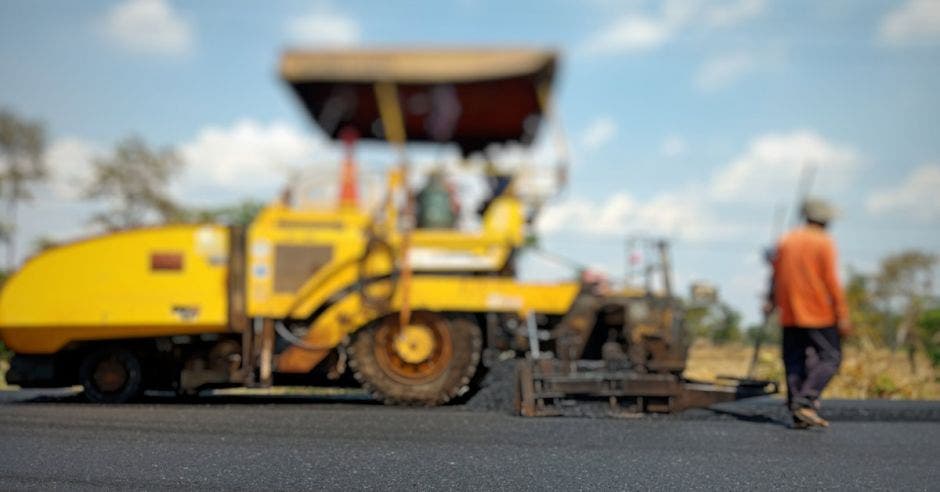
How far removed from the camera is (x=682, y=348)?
6.45 meters

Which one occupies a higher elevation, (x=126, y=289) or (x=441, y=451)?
(x=126, y=289)

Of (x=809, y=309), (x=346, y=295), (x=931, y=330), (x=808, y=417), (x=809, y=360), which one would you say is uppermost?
(x=346, y=295)

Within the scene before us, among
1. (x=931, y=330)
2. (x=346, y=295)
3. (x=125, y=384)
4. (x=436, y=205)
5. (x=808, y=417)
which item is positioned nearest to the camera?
(x=808, y=417)

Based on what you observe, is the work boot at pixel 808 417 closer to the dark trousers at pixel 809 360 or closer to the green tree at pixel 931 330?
the dark trousers at pixel 809 360

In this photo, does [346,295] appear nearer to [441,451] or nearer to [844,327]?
[441,451]

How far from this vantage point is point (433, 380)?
6602 millimetres

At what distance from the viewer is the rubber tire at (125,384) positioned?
22.8ft

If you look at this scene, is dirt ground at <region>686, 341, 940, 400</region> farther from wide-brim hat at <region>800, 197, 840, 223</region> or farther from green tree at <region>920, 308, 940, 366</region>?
green tree at <region>920, 308, 940, 366</region>

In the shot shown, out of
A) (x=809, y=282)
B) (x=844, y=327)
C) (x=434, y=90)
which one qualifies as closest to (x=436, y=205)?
(x=434, y=90)

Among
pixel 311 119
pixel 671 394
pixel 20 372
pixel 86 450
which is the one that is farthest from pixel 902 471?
pixel 20 372

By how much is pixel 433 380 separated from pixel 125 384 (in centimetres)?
247

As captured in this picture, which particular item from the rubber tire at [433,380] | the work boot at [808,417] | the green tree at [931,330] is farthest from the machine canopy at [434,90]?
the green tree at [931,330]

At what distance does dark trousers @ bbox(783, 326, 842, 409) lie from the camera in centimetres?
555

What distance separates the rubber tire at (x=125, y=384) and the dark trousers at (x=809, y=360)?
15.8ft
